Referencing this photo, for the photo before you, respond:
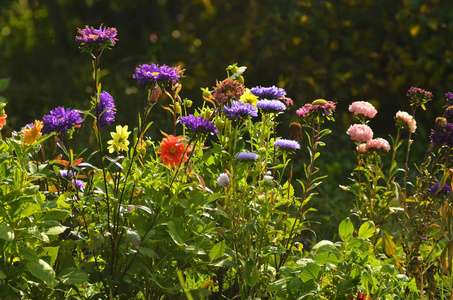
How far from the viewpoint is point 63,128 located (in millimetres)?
2105

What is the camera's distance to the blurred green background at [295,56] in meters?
5.04

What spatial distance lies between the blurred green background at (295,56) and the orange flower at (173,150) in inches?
73.6

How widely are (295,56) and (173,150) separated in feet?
11.8

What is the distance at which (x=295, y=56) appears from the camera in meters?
5.57

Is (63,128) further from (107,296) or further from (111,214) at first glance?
(107,296)

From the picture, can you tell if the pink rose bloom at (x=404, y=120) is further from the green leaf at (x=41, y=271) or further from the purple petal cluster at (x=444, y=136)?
the green leaf at (x=41, y=271)

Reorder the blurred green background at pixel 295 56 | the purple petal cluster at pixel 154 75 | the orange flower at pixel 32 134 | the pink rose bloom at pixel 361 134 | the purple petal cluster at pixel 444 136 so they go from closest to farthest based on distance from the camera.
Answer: the purple petal cluster at pixel 154 75, the orange flower at pixel 32 134, the purple petal cluster at pixel 444 136, the pink rose bloom at pixel 361 134, the blurred green background at pixel 295 56

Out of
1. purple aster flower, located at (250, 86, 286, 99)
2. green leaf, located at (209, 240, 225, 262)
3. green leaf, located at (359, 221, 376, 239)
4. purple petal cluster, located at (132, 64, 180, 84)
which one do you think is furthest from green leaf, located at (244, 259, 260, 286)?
purple petal cluster, located at (132, 64, 180, 84)

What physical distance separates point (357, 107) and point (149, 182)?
97cm

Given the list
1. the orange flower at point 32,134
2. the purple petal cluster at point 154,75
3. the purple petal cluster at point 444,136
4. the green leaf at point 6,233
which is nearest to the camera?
the green leaf at point 6,233

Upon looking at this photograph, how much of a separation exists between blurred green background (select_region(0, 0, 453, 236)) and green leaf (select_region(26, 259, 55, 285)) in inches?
88.0

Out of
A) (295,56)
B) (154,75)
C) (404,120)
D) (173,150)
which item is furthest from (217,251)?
(295,56)

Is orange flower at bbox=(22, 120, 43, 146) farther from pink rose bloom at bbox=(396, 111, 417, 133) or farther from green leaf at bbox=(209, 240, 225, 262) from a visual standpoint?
pink rose bloom at bbox=(396, 111, 417, 133)

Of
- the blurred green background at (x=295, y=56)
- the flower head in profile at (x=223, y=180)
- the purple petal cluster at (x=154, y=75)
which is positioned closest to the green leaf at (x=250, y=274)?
A: the flower head in profile at (x=223, y=180)
